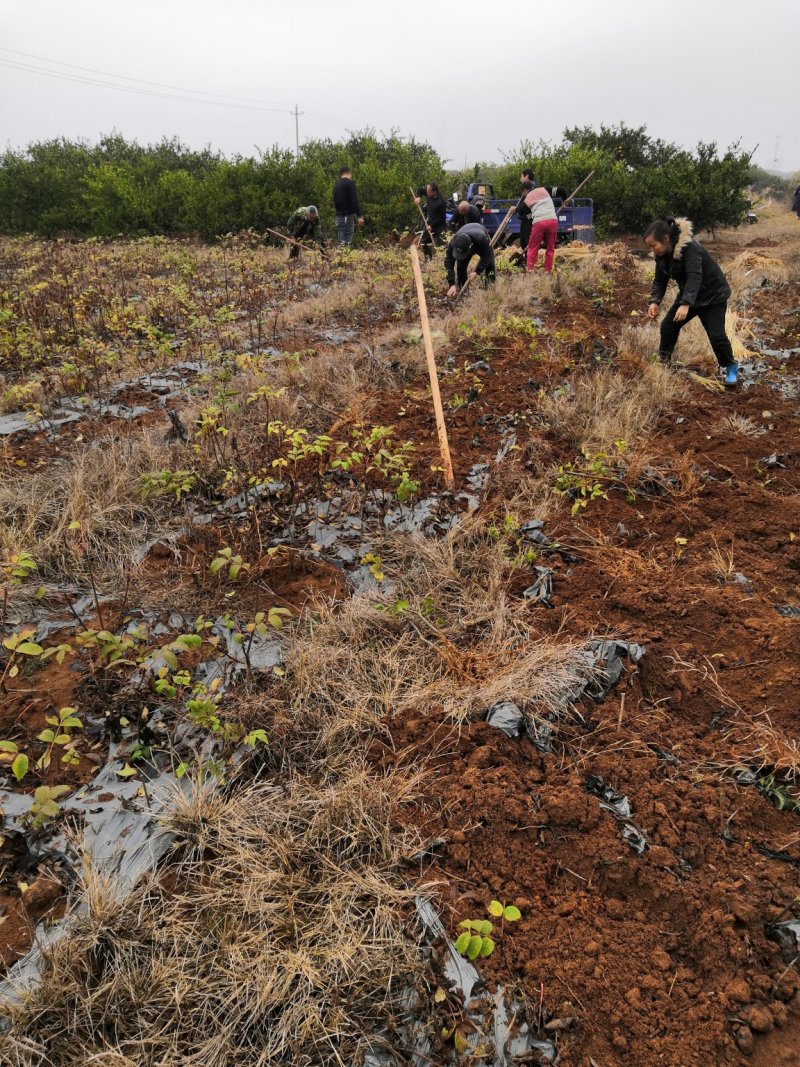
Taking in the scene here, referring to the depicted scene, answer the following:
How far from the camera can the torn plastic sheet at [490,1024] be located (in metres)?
1.39

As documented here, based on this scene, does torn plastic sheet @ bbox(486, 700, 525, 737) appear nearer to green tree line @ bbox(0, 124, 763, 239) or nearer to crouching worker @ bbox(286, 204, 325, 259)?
crouching worker @ bbox(286, 204, 325, 259)

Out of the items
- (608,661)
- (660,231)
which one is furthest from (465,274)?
(608,661)

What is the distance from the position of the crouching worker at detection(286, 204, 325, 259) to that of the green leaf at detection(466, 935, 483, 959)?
12222 millimetres

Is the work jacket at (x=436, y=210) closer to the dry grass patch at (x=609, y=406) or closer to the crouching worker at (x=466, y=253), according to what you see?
the crouching worker at (x=466, y=253)

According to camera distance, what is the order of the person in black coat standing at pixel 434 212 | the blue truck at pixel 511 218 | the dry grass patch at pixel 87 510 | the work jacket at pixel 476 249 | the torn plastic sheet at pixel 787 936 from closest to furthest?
1. the torn plastic sheet at pixel 787 936
2. the dry grass patch at pixel 87 510
3. the work jacket at pixel 476 249
4. the person in black coat standing at pixel 434 212
5. the blue truck at pixel 511 218

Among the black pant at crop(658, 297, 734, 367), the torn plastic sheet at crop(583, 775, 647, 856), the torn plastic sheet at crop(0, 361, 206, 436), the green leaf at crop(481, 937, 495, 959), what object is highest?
the black pant at crop(658, 297, 734, 367)

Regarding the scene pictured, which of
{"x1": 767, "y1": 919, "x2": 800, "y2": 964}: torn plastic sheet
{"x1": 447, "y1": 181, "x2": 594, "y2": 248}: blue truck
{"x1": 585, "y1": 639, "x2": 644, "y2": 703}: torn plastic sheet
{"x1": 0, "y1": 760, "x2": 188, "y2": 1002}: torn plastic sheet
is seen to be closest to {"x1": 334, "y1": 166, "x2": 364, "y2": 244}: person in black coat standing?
{"x1": 447, "y1": 181, "x2": 594, "y2": 248}: blue truck

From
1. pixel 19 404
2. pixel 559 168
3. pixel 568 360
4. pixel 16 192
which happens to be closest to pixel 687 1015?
pixel 568 360

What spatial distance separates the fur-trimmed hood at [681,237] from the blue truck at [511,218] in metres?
7.84

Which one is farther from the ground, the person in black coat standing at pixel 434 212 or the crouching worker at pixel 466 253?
the person in black coat standing at pixel 434 212

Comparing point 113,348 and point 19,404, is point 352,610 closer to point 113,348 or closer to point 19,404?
point 19,404

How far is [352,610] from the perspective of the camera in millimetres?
2762

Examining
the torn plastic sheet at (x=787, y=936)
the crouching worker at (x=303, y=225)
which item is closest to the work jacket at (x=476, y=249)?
the crouching worker at (x=303, y=225)

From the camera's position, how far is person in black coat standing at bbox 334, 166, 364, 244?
11.6 metres
